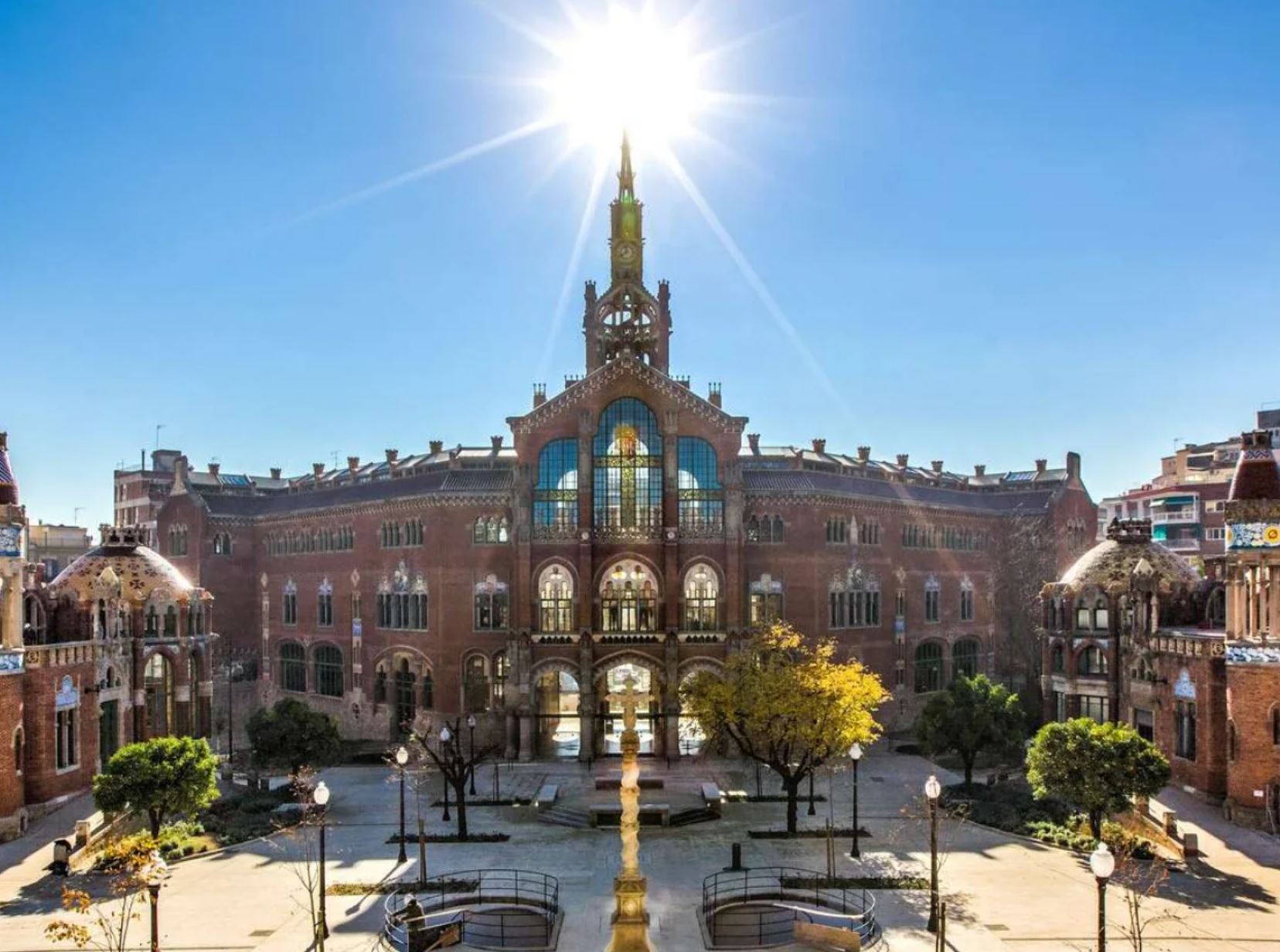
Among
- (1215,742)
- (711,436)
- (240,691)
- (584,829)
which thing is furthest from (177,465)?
(1215,742)

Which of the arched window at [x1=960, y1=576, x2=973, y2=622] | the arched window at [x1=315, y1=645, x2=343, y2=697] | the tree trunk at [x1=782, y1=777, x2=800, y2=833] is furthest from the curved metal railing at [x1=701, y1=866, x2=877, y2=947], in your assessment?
the arched window at [x1=960, y1=576, x2=973, y2=622]

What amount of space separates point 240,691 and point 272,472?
23682mm

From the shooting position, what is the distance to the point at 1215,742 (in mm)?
46812

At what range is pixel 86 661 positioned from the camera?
50.2 meters

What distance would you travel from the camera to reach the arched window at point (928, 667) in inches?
2886

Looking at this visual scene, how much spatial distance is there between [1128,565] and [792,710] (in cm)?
2095

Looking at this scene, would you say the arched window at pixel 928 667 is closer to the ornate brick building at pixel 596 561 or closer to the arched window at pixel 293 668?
the ornate brick building at pixel 596 561

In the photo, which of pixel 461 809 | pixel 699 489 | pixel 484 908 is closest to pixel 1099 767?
pixel 484 908

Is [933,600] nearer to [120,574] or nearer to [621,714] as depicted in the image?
[621,714]

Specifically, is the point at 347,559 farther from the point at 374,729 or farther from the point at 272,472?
the point at 272,472

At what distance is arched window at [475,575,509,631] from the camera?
64062 millimetres

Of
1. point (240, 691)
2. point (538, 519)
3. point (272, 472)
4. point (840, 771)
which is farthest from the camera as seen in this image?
point (272, 472)

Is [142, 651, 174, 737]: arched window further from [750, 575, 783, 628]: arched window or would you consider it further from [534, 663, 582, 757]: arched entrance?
[750, 575, 783, 628]: arched window

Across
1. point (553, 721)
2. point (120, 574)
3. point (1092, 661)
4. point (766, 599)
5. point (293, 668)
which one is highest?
point (120, 574)
